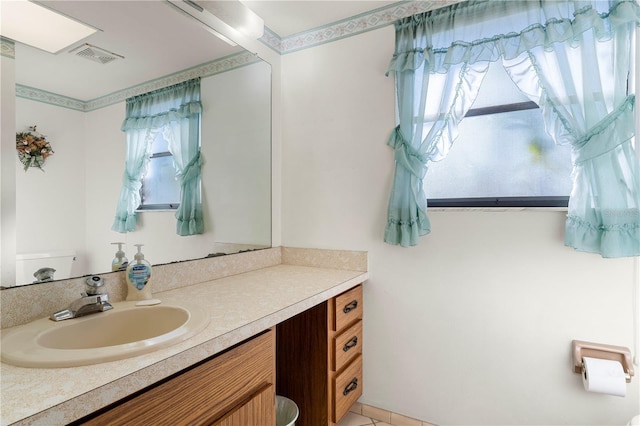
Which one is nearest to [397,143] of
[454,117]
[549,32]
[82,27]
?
[454,117]

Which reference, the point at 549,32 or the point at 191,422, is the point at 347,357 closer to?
the point at 191,422

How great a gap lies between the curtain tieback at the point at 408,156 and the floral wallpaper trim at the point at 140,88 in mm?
990

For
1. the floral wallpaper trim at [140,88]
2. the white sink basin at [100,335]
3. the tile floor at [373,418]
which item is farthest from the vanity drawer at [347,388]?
the floral wallpaper trim at [140,88]

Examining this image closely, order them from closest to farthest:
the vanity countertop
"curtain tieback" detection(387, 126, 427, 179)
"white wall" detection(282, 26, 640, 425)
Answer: the vanity countertop, "white wall" detection(282, 26, 640, 425), "curtain tieback" detection(387, 126, 427, 179)

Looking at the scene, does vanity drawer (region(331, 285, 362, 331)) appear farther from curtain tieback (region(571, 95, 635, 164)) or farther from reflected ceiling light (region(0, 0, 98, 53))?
reflected ceiling light (region(0, 0, 98, 53))

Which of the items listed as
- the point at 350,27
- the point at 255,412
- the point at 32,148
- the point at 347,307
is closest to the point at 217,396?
the point at 255,412

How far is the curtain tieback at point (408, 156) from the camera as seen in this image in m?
1.64

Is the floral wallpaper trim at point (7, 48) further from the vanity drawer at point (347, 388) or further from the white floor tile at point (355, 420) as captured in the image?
the white floor tile at point (355, 420)

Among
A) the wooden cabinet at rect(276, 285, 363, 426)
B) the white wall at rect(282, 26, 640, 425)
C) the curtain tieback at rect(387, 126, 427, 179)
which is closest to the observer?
the white wall at rect(282, 26, 640, 425)

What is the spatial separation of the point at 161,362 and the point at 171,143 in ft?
3.36

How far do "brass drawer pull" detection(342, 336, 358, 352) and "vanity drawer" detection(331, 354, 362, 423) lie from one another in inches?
3.6

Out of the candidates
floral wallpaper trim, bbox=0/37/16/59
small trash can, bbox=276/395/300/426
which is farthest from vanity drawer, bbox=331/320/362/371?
floral wallpaper trim, bbox=0/37/16/59

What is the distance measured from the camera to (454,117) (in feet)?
5.24

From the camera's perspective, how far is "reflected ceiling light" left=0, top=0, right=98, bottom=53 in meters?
0.99
